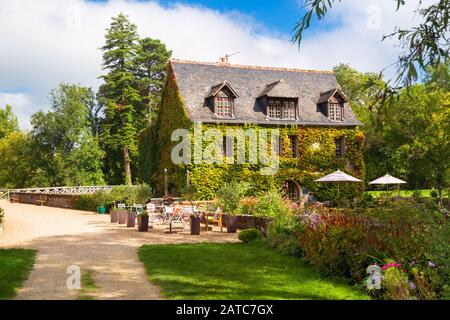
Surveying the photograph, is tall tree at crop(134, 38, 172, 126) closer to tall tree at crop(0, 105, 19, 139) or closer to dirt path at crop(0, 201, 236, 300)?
tall tree at crop(0, 105, 19, 139)

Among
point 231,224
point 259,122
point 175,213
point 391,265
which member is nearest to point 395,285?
point 391,265

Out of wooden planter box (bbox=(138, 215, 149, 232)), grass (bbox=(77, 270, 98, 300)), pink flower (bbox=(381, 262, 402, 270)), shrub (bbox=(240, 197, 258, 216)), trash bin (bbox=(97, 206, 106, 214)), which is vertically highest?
shrub (bbox=(240, 197, 258, 216))

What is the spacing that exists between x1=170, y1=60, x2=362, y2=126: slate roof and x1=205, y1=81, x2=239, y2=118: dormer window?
332mm

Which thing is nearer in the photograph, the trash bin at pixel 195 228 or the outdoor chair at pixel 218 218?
the trash bin at pixel 195 228

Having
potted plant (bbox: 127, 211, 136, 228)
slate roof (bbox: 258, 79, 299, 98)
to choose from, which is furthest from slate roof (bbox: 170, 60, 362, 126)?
potted plant (bbox: 127, 211, 136, 228)

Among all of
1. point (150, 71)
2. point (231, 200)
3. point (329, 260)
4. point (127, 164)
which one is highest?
point (150, 71)

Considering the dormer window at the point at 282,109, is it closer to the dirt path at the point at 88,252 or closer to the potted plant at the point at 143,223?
the dirt path at the point at 88,252

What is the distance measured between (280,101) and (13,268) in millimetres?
24753

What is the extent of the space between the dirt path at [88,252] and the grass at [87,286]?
0.11 meters

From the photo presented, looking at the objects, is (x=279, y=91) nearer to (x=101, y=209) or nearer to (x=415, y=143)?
(x=101, y=209)

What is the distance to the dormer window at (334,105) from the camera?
3347cm

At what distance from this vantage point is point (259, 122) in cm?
3109

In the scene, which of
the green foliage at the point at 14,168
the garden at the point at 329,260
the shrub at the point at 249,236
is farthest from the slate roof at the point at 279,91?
the green foliage at the point at 14,168

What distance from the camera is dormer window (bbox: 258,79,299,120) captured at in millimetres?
31734
